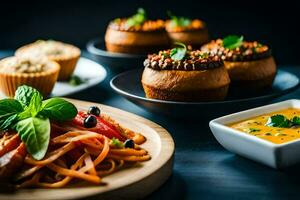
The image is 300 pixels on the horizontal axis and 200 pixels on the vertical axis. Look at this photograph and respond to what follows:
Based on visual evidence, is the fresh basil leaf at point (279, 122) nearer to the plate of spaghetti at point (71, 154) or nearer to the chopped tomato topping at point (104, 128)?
the plate of spaghetti at point (71, 154)

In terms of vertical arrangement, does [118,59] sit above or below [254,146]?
below

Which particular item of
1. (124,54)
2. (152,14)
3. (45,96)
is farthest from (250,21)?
(45,96)

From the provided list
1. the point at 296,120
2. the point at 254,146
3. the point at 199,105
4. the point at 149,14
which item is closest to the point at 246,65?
the point at 199,105

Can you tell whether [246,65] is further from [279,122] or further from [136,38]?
[136,38]

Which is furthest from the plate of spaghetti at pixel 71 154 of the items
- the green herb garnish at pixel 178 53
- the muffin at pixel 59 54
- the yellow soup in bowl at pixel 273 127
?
the muffin at pixel 59 54

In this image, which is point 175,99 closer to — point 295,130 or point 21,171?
point 295,130

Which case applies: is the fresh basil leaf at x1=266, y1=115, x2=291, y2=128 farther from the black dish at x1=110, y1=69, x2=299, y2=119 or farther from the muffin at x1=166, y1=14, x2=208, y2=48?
the muffin at x1=166, y1=14, x2=208, y2=48

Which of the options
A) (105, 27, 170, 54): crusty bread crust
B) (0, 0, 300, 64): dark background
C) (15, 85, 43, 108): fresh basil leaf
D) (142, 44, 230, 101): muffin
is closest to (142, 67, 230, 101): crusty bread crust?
(142, 44, 230, 101): muffin
